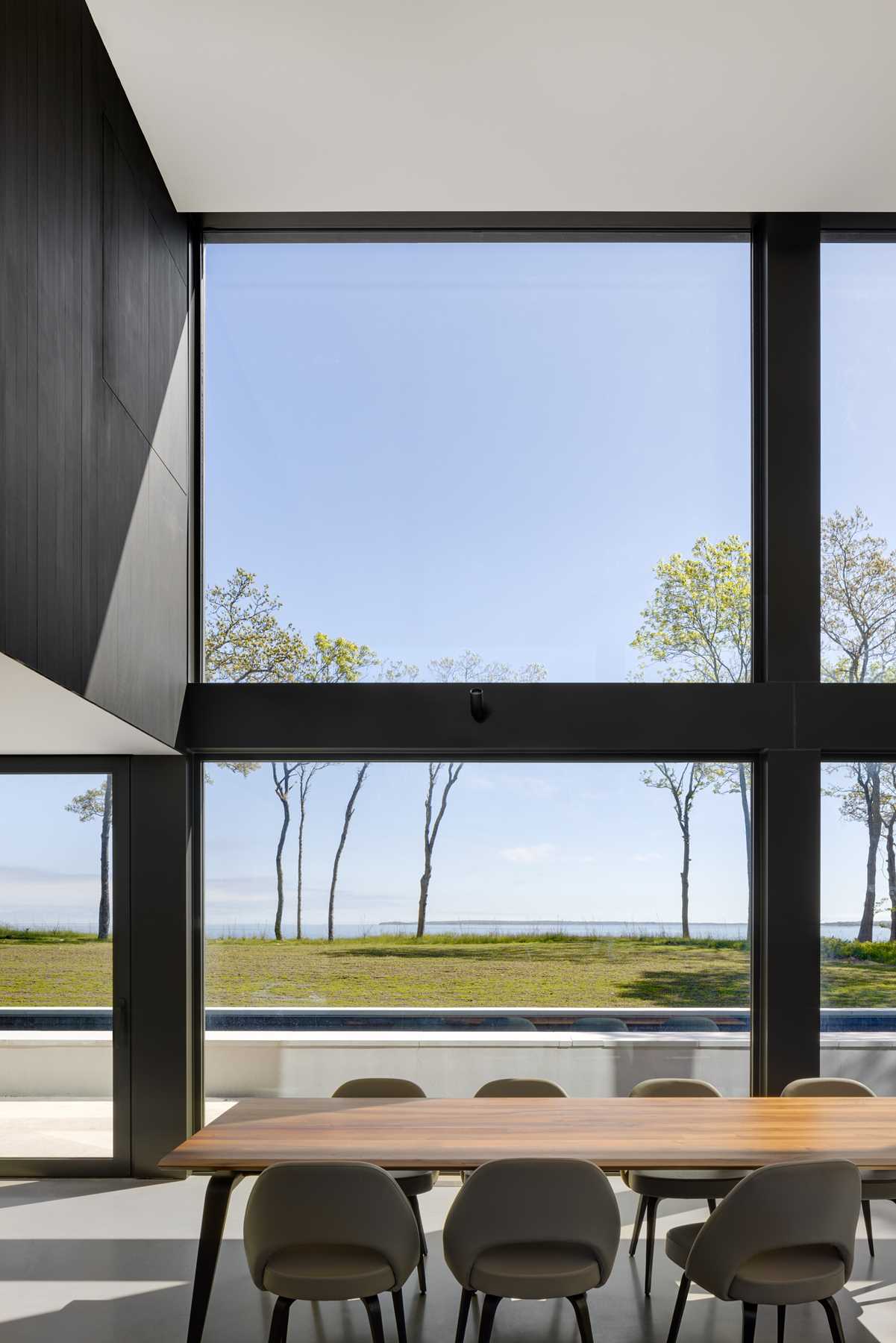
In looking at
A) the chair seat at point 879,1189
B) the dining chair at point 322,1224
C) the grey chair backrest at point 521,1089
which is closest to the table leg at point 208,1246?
the dining chair at point 322,1224

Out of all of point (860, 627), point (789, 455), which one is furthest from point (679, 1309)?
point (789, 455)

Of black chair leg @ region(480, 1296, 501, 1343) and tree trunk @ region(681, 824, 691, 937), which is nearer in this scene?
black chair leg @ region(480, 1296, 501, 1343)

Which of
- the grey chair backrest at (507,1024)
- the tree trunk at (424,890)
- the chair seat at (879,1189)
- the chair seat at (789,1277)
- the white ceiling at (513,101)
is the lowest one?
the chair seat at (879,1189)

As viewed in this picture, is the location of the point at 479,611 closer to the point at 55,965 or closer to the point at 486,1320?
the point at 55,965

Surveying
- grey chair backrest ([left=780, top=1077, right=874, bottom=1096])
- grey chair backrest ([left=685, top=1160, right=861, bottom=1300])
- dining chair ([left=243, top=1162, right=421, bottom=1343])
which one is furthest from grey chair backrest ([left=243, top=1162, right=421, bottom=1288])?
grey chair backrest ([left=780, top=1077, right=874, bottom=1096])

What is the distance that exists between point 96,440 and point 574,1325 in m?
3.47

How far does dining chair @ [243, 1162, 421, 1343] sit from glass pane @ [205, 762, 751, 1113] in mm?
2378

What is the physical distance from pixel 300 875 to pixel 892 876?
3.10m

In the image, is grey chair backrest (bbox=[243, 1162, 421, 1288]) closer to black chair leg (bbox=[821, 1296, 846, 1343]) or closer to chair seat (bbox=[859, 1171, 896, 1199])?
black chair leg (bbox=[821, 1296, 846, 1343])

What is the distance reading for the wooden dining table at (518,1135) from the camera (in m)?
3.14

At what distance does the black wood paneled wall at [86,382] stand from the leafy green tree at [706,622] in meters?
2.51

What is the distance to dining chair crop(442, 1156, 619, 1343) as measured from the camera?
2906 millimetres

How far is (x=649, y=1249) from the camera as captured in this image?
3.77m

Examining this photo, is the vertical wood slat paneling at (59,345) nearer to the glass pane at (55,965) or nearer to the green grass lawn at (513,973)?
the glass pane at (55,965)
